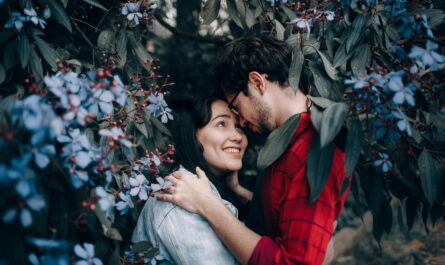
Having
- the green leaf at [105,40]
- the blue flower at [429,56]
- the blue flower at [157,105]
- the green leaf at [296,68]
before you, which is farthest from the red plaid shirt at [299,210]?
the green leaf at [105,40]

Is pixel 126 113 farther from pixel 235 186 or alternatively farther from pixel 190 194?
pixel 235 186

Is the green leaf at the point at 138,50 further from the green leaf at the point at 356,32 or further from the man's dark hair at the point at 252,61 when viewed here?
the green leaf at the point at 356,32

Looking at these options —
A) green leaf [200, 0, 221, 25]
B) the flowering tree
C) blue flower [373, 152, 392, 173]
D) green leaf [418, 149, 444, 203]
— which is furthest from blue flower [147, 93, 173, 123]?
green leaf [418, 149, 444, 203]

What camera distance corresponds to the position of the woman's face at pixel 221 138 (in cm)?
207

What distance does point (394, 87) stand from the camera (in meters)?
1.20

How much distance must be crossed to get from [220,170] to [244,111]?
1.20ft

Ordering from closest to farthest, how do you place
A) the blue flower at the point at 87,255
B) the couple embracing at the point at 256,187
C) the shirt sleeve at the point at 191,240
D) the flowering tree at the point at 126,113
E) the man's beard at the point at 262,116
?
1. the flowering tree at the point at 126,113
2. the blue flower at the point at 87,255
3. the couple embracing at the point at 256,187
4. the shirt sleeve at the point at 191,240
5. the man's beard at the point at 262,116

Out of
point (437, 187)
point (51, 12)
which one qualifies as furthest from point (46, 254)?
point (437, 187)

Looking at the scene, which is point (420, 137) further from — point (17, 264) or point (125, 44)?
point (17, 264)

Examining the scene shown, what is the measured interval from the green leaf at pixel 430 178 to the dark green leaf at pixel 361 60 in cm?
34

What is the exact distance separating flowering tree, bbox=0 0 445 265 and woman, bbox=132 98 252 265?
0.44ft

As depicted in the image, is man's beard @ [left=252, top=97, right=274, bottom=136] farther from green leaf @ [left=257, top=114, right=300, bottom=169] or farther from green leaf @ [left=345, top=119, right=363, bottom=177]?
green leaf @ [left=345, top=119, right=363, bottom=177]

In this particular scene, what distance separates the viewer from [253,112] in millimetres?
1840

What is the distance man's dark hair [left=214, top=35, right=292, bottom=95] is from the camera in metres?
1.84
